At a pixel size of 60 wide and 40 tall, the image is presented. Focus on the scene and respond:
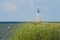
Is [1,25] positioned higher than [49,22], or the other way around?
[49,22]

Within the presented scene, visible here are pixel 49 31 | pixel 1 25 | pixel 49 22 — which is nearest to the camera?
pixel 49 31

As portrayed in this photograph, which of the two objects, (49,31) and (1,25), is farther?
(1,25)

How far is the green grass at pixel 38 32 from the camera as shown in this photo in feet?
24.0

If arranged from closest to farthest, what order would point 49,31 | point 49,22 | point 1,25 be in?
point 49,31 < point 49,22 < point 1,25

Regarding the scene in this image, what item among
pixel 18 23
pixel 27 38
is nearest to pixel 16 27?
pixel 18 23

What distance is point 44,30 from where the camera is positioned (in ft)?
24.1

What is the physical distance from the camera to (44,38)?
7.32 metres

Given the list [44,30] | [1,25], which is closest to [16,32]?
[44,30]

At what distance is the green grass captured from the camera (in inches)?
288

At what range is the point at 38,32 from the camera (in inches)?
289

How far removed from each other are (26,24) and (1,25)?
3.77 meters

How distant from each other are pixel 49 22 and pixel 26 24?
2.61ft

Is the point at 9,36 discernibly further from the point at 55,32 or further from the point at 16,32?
the point at 55,32

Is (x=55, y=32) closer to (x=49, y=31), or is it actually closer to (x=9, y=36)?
(x=49, y=31)
